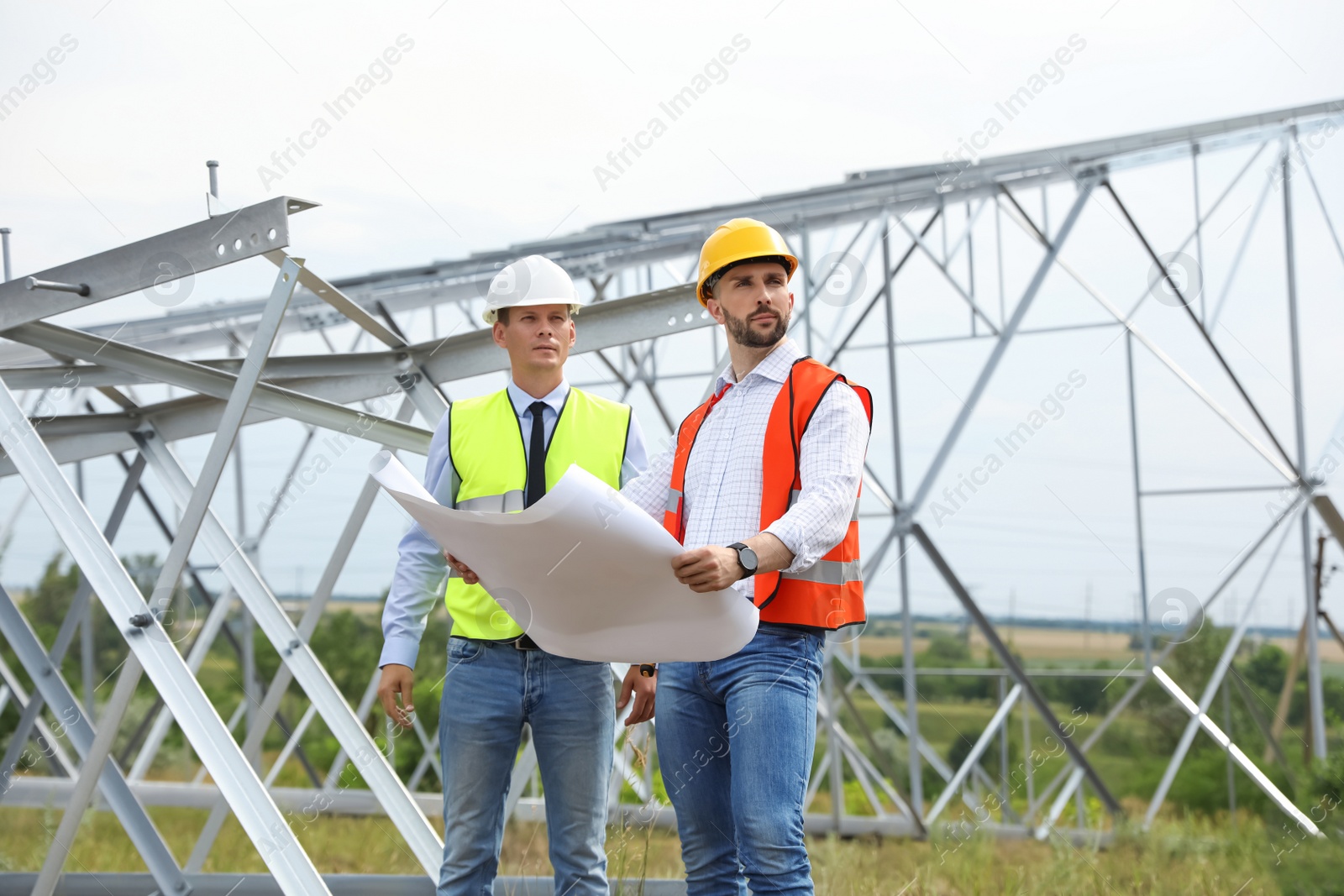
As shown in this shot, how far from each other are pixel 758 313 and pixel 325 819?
955 centimetres

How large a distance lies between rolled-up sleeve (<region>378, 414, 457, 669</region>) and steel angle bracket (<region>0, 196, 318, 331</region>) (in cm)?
87

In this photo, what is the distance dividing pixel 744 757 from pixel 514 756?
1080mm

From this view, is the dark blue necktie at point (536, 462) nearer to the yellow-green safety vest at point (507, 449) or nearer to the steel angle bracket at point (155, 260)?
the yellow-green safety vest at point (507, 449)

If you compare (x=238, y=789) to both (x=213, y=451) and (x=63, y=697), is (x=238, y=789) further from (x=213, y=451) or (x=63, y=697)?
(x=63, y=697)

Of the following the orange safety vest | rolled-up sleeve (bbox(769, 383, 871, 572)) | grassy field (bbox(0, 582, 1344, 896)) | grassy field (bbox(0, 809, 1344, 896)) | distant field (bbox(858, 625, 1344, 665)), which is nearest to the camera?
rolled-up sleeve (bbox(769, 383, 871, 572))

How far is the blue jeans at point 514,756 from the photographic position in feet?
11.4

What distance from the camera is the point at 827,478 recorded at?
2.75m

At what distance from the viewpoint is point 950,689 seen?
21.4 m

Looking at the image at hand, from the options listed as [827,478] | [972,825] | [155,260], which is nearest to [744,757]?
[827,478]

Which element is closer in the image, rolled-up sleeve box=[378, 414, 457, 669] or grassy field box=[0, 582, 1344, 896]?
rolled-up sleeve box=[378, 414, 457, 669]

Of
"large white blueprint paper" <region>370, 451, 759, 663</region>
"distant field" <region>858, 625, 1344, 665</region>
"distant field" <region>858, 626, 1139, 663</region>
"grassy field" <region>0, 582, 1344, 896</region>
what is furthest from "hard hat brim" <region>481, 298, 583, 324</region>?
"distant field" <region>858, 626, 1139, 663</region>

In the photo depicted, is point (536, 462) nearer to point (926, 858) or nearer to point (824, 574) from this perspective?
point (824, 574)

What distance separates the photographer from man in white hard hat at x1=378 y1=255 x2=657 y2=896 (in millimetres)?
3482

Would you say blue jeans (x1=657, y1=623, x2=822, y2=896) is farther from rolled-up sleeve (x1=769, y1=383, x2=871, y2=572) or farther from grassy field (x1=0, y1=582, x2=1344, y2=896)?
grassy field (x1=0, y1=582, x2=1344, y2=896)
